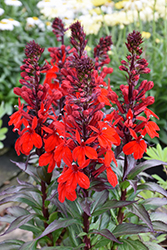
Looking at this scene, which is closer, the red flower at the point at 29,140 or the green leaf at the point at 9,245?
the red flower at the point at 29,140

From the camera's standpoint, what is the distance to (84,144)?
38.2 inches

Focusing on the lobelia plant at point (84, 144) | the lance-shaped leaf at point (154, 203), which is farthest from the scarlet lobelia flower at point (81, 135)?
the lance-shaped leaf at point (154, 203)

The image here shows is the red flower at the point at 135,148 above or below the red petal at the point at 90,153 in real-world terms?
below

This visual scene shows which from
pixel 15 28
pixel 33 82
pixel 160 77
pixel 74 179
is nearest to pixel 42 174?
pixel 74 179

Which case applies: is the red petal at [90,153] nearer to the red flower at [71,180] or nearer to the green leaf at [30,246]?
the red flower at [71,180]

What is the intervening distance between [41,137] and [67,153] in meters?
0.25

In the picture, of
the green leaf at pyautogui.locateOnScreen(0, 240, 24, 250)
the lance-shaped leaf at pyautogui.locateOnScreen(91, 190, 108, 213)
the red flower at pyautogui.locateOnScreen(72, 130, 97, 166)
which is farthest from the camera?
the green leaf at pyautogui.locateOnScreen(0, 240, 24, 250)

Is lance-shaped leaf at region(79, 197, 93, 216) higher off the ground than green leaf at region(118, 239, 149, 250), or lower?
higher

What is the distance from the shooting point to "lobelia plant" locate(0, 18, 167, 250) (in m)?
0.97

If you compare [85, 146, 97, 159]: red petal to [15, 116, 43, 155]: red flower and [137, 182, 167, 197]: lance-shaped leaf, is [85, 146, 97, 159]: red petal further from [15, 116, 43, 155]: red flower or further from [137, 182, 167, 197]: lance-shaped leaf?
[137, 182, 167, 197]: lance-shaped leaf

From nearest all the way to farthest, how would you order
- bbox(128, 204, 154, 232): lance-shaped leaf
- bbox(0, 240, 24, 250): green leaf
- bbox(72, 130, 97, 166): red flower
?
1. bbox(72, 130, 97, 166): red flower
2. bbox(128, 204, 154, 232): lance-shaped leaf
3. bbox(0, 240, 24, 250): green leaf

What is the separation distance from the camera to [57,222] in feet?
3.84

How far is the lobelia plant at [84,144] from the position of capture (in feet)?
3.19

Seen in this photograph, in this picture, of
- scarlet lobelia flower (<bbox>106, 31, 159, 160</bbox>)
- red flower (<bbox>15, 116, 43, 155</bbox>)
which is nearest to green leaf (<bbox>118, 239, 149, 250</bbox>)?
scarlet lobelia flower (<bbox>106, 31, 159, 160</bbox>)
